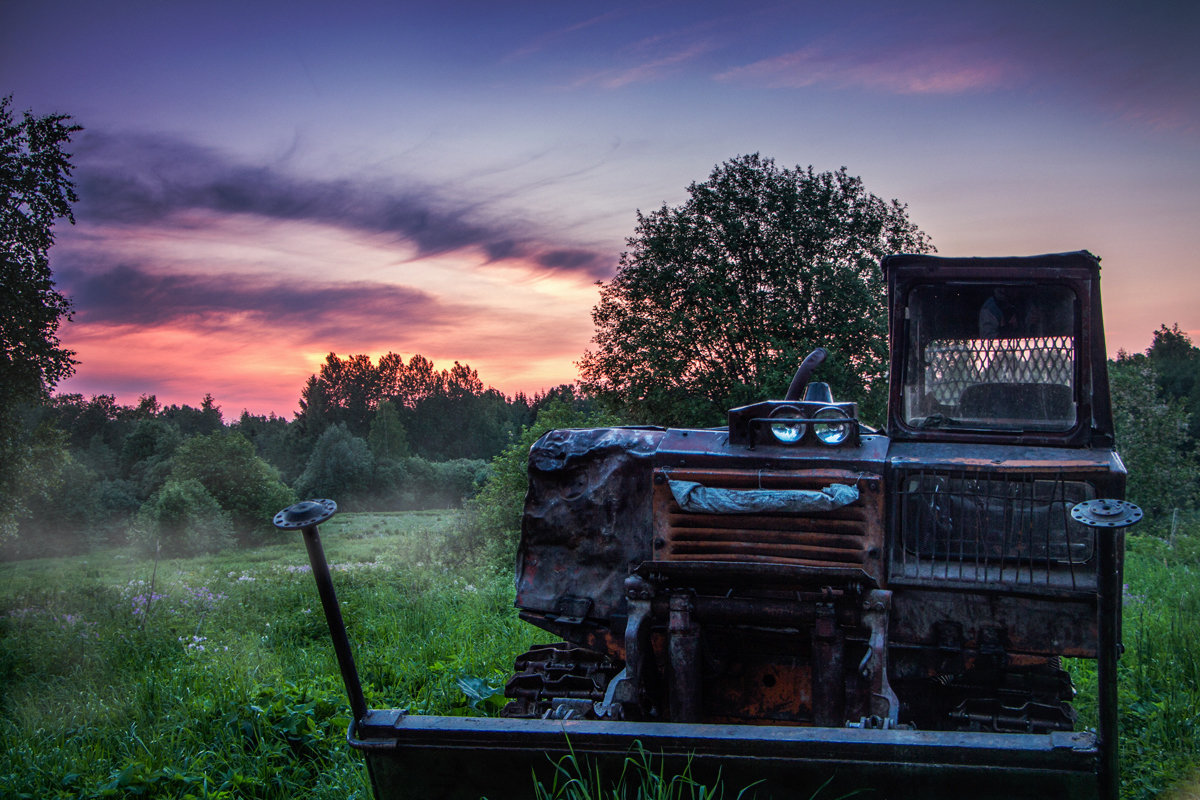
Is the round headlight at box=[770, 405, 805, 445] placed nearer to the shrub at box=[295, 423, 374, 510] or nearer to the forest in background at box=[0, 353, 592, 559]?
the forest in background at box=[0, 353, 592, 559]

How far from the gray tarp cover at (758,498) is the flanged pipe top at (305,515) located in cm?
168

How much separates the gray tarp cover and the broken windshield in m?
0.99

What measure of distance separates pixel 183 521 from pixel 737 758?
36.9 meters

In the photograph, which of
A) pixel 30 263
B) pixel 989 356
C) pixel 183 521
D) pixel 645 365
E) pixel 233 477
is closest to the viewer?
pixel 989 356

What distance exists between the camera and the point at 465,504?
21.2 meters

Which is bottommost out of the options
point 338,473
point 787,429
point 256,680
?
point 338,473

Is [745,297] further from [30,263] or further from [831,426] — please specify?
[831,426]

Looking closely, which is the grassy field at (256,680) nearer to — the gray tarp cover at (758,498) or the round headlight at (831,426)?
the gray tarp cover at (758,498)

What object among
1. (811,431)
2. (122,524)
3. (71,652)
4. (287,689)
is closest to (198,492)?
(122,524)

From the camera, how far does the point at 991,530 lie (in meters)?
3.80

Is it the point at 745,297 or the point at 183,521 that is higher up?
the point at 745,297

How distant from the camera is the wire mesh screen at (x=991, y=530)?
11.9ft

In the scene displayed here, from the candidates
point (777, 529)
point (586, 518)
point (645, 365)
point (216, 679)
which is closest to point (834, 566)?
point (777, 529)

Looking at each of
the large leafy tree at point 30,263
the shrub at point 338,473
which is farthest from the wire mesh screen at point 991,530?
the shrub at point 338,473
